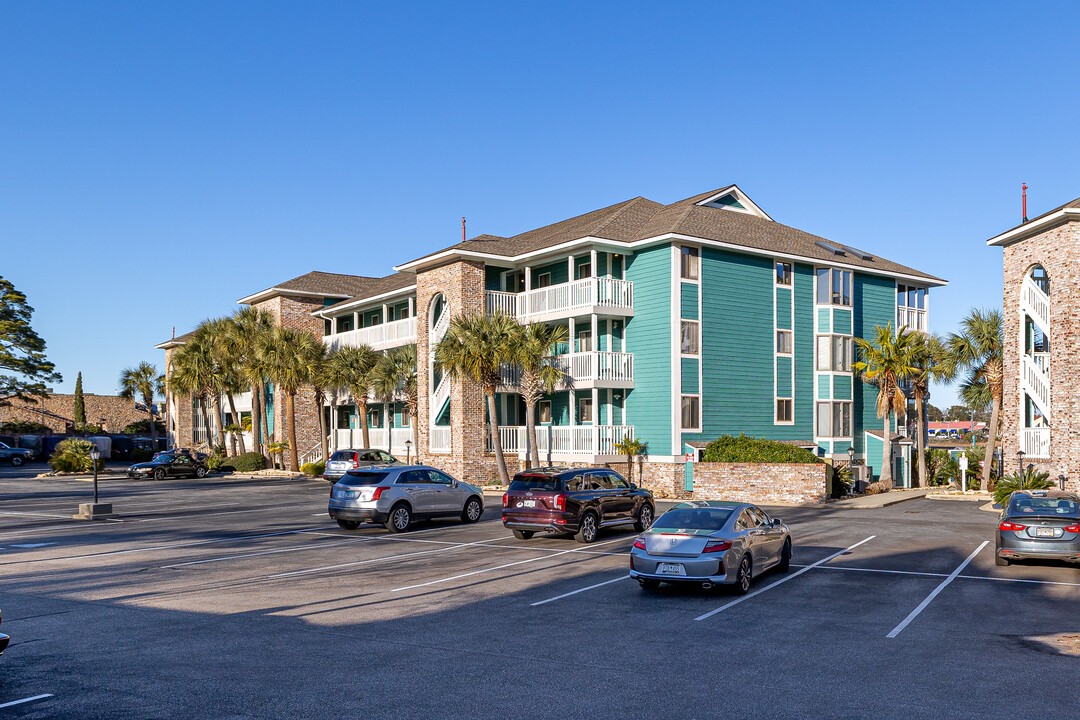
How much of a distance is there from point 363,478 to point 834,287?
2634cm

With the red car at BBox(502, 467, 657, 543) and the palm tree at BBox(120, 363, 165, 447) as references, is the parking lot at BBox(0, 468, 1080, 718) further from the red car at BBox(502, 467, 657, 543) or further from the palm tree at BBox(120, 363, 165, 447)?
the palm tree at BBox(120, 363, 165, 447)

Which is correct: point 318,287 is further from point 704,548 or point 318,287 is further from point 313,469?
point 704,548

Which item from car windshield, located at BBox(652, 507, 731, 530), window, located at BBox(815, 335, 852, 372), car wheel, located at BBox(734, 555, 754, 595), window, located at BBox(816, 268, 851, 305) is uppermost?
window, located at BBox(816, 268, 851, 305)

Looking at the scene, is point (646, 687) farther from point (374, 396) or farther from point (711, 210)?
point (374, 396)

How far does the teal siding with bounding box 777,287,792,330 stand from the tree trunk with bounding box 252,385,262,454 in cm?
3169

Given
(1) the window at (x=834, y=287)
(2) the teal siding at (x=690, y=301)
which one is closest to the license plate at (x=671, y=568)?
(2) the teal siding at (x=690, y=301)

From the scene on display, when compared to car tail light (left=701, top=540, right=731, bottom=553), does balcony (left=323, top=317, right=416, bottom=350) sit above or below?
above

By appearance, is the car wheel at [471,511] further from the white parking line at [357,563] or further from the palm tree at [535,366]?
the palm tree at [535,366]

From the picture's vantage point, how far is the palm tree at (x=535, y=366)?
3522 cm

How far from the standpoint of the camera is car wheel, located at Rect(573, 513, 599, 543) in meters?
20.4

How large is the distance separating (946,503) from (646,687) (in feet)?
87.1

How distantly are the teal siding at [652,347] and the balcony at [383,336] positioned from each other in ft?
42.4

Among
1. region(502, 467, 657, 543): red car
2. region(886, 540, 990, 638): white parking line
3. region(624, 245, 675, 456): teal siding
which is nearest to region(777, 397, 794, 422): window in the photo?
region(624, 245, 675, 456): teal siding

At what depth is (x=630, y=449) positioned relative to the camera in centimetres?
3522
